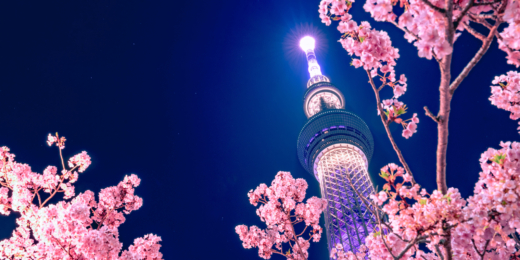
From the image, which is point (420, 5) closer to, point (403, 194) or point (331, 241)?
point (403, 194)

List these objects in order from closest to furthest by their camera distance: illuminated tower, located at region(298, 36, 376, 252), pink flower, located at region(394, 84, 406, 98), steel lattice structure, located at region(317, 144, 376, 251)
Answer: pink flower, located at region(394, 84, 406, 98) → steel lattice structure, located at region(317, 144, 376, 251) → illuminated tower, located at region(298, 36, 376, 252)

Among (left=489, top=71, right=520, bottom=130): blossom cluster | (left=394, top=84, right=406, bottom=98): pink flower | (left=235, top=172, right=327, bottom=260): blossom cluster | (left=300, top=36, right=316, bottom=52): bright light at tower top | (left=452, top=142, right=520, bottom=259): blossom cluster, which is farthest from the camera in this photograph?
(left=300, top=36, right=316, bottom=52): bright light at tower top

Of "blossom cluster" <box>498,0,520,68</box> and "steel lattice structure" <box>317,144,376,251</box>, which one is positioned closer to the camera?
"blossom cluster" <box>498,0,520,68</box>

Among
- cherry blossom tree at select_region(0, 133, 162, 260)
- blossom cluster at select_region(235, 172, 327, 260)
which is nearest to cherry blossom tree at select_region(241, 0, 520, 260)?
blossom cluster at select_region(235, 172, 327, 260)

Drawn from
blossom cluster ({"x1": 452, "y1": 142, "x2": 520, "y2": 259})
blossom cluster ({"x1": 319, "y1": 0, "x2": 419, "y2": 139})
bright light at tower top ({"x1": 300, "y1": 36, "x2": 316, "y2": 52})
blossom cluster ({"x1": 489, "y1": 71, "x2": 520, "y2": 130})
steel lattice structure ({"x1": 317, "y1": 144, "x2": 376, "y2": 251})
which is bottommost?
blossom cluster ({"x1": 452, "y1": 142, "x2": 520, "y2": 259})

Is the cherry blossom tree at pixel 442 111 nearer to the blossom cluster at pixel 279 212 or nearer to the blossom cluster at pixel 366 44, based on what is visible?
the blossom cluster at pixel 366 44

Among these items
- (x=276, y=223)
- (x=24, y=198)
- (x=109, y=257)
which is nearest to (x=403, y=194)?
(x=276, y=223)

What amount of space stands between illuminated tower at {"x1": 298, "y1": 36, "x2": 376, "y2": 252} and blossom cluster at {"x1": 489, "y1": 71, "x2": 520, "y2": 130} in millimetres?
22941

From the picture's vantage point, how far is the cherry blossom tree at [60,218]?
13.0ft

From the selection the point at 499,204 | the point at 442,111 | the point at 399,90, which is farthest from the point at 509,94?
the point at 442,111

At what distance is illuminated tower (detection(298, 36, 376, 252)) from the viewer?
25797 millimetres

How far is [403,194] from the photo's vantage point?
2.92 meters

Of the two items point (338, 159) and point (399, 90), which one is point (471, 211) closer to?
point (399, 90)

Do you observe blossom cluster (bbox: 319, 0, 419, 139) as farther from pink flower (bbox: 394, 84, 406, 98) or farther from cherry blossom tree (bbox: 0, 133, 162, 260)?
cherry blossom tree (bbox: 0, 133, 162, 260)
